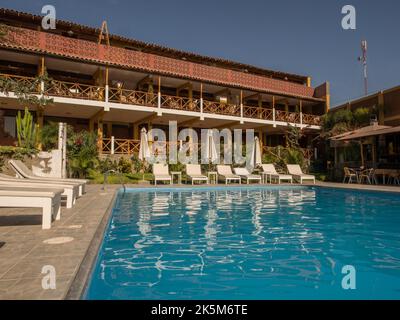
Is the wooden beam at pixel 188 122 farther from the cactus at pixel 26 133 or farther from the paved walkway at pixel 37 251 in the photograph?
the paved walkway at pixel 37 251

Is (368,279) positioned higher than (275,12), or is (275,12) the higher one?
(275,12)

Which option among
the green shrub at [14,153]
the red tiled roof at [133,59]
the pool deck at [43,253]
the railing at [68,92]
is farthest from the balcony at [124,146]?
the pool deck at [43,253]

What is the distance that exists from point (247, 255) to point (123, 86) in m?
17.6

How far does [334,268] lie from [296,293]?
0.92 meters

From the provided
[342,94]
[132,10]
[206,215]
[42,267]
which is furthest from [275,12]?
[42,267]

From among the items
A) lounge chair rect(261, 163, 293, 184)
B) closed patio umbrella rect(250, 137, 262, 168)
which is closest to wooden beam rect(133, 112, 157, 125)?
closed patio umbrella rect(250, 137, 262, 168)

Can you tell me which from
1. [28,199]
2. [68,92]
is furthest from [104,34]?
[28,199]

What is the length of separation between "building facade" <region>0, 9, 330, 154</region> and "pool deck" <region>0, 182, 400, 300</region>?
10753 mm

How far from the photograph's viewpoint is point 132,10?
13906 mm

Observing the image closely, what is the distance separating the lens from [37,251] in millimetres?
3449

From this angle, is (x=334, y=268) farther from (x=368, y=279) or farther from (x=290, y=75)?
(x=290, y=75)

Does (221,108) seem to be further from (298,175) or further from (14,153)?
(14,153)

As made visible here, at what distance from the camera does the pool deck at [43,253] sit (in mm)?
2381

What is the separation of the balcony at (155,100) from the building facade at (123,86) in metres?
0.05
